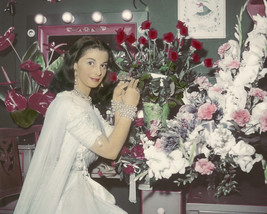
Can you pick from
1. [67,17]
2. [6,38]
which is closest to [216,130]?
[67,17]

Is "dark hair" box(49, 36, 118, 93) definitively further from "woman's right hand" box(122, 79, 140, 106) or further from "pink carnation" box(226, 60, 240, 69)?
"pink carnation" box(226, 60, 240, 69)

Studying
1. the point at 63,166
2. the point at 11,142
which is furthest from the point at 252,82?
the point at 11,142

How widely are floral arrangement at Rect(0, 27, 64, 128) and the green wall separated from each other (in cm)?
10

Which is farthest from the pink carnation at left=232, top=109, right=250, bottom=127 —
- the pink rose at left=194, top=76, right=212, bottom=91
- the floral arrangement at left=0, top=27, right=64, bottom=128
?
the floral arrangement at left=0, top=27, right=64, bottom=128

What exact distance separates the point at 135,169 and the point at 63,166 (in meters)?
0.35

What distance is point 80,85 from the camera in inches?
69.0

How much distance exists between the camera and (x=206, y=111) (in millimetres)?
1556

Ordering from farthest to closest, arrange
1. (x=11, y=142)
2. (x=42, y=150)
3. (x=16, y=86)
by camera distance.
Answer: (x=16, y=86) < (x=11, y=142) < (x=42, y=150)

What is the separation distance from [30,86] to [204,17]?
1.39 m

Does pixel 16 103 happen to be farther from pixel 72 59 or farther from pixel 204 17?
pixel 204 17

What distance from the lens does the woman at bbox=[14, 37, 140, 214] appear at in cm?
155

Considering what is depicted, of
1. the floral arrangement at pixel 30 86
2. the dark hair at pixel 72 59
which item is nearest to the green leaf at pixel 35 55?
the floral arrangement at pixel 30 86

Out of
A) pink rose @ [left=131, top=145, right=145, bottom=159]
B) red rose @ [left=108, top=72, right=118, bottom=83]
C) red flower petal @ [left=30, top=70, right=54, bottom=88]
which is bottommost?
pink rose @ [left=131, top=145, right=145, bottom=159]

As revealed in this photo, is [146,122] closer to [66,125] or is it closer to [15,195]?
[66,125]
